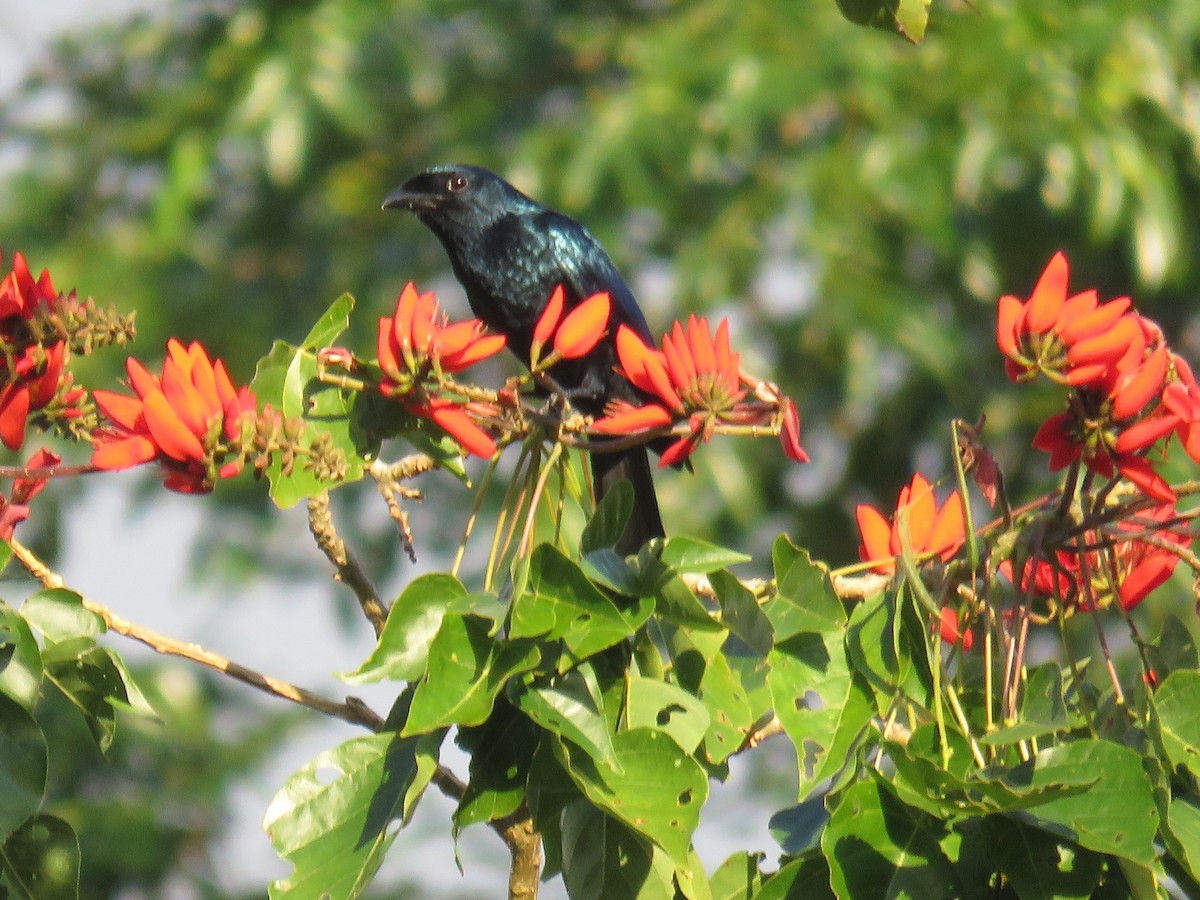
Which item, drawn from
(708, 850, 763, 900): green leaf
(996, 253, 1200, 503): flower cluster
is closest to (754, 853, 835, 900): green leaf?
(708, 850, 763, 900): green leaf

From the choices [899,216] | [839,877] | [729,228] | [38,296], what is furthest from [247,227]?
[839,877]

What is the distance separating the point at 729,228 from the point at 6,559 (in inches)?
198

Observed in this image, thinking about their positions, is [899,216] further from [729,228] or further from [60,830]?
[60,830]

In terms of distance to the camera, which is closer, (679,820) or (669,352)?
(679,820)

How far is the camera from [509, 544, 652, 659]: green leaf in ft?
5.04

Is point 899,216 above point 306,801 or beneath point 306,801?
beneath

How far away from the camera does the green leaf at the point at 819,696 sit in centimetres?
164

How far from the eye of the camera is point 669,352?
69.2 inches

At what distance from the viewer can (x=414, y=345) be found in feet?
5.88

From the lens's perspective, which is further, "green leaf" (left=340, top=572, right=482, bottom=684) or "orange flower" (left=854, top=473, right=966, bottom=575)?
"orange flower" (left=854, top=473, right=966, bottom=575)

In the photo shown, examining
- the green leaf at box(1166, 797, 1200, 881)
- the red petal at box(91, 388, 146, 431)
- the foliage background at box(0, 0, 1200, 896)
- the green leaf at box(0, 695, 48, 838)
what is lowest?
the foliage background at box(0, 0, 1200, 896)

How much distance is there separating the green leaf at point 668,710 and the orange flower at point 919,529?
1.08 feet

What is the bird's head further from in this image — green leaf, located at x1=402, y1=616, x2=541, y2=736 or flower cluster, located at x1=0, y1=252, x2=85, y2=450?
green leaf, located at x1=402, y1=616, x2=541, y2=736

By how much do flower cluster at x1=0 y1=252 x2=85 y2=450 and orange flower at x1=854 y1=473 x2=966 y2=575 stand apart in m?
0.91
